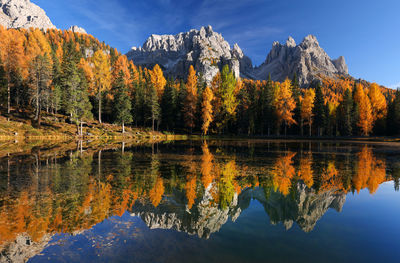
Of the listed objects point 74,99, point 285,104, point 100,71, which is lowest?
point 74,99

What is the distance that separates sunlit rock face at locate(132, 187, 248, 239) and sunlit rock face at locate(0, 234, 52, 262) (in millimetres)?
2461

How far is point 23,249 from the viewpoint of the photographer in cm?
479

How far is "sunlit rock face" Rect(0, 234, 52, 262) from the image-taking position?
4516 mm

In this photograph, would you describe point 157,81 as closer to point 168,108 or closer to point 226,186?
→ point 168,108

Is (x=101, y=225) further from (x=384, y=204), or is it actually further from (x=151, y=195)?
(x=384, y=204)

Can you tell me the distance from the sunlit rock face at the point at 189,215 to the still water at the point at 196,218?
0.10 ft

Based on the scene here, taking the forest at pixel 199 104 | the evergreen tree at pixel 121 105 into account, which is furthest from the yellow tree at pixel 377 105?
the evergreen tree at pixel 121 105

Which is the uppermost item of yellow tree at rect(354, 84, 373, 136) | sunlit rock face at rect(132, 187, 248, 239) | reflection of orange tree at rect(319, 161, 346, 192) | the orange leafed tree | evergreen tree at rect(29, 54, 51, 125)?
evergreen tree at rect(29, 54, 51, 125)

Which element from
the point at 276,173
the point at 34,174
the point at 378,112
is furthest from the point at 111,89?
the point at 378,112

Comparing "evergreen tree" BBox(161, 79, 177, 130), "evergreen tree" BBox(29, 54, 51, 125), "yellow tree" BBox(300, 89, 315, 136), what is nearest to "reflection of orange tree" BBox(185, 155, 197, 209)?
"evergreen tree" BBox(29, 54, 51, 125)

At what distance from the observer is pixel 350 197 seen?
8.84m

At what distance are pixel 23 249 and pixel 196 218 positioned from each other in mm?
4354

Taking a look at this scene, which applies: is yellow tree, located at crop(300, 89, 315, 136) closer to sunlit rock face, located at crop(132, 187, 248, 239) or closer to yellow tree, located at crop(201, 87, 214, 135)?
yellow tree, located at crop(201, 87, 214, 135)

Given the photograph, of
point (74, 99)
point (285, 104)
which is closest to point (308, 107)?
point (285, 104)
